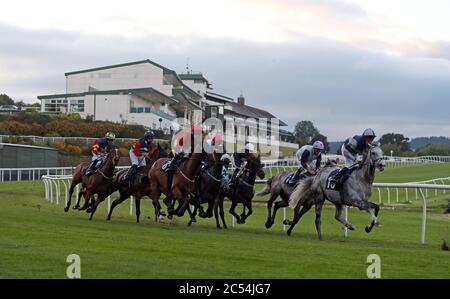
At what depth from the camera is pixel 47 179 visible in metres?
26.8

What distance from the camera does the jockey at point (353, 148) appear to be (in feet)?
48.9

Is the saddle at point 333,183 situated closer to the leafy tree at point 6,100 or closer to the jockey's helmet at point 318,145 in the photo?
the jockey's helmet at point 318,145

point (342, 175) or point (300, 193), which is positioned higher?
point (342, 175)

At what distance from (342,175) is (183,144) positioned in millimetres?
3997

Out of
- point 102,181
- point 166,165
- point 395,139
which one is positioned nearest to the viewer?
point 166,165

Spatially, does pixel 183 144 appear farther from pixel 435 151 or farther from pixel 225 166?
pixel 435 151

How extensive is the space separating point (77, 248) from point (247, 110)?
3367 inches

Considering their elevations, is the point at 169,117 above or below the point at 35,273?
above

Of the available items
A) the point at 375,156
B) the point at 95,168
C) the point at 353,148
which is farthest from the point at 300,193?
the point at 95,168

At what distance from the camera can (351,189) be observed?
15.0m

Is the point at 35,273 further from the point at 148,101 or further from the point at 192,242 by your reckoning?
the point at 148,101
